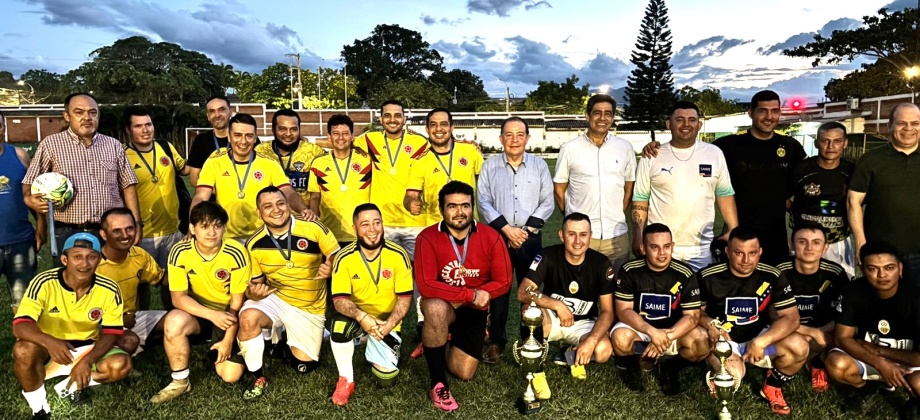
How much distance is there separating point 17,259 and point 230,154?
1769mm

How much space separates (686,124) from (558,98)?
64811mm

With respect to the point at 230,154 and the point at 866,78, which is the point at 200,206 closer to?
the point at 230,154

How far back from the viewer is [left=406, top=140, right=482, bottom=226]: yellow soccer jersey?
534cm

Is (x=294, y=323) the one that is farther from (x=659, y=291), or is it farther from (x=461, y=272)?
(x=659, y=291)

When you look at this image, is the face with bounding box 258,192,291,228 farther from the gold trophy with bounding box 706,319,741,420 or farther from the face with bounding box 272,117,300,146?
the gold trophy with bounding box 706,319,741,420

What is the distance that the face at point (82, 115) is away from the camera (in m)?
4.49

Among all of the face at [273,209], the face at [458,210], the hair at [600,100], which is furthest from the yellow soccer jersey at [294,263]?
the hair at [600,100]

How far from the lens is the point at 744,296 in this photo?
407 cm

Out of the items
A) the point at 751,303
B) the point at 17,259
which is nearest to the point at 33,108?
→ the point at 17,259

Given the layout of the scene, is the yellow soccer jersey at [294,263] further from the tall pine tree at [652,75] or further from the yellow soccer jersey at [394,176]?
the tall pine tree at [652,75]

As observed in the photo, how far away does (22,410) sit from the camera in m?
3.85

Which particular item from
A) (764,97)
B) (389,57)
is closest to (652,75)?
(764,97)

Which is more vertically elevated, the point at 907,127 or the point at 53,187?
the point at 907,127

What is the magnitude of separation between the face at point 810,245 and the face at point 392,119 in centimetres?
334
